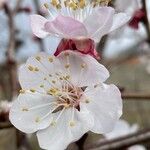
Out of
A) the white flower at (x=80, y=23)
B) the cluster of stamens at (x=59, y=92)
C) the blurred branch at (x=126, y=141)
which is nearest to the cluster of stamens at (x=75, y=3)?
the white flower at (x=80, y=23)

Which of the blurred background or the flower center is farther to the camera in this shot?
the blurred background

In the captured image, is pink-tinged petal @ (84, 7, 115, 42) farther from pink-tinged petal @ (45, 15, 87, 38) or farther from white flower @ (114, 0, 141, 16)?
white flower @ (114, 0, 141, 16)

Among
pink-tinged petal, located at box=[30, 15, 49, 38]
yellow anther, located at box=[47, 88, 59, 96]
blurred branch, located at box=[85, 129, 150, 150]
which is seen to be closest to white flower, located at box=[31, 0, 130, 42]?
pink-tinged petal, located at box=[30, 15, 49, 38]

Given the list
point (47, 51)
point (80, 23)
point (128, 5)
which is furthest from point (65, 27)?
point (128, 5)

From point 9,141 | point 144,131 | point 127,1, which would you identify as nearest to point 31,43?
point 9,141

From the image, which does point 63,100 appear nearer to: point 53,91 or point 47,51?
point 53,91

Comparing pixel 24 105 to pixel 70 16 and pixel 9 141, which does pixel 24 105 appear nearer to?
pixel 70 16

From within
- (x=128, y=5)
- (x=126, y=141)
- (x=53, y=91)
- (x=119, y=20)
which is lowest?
(x=126, y=141)
